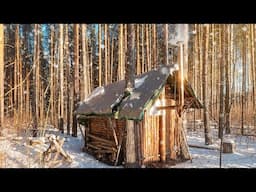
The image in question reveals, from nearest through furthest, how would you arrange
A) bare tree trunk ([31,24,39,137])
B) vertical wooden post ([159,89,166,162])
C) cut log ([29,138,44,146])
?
1. vertical wooden post ([159,89,166,162])
2. cut log ([29,138,44,146])
3. bare tree trunk ([31,24,39,137])

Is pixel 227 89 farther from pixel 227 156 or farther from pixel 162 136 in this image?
pixel 162 136

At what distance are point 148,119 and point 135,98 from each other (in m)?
0.43

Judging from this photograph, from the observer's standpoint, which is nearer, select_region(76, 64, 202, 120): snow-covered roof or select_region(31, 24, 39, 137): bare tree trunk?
select_region(76, 64, 202, 120): snow-covered roof

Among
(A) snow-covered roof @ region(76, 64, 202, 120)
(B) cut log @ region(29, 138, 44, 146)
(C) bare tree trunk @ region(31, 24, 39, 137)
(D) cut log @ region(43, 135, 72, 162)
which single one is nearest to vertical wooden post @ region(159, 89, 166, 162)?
(A) snow-covered roof @ region(76, 64, 202, 120)

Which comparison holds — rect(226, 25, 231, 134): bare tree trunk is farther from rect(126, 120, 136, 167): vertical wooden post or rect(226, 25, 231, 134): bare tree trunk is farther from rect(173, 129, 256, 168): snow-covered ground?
rect(126, 120, 136, 167): vertical wooden post

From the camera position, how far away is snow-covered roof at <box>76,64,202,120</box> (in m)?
4.96

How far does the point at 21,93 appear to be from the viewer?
28.1ft

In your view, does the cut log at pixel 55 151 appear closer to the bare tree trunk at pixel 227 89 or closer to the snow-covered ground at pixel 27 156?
the snow-covered ground at pixel 27 156

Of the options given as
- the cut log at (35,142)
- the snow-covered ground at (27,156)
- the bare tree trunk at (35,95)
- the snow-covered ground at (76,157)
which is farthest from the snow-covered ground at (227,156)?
the bare tree trunk at (35,95)

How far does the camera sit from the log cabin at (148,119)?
16.8 feet
